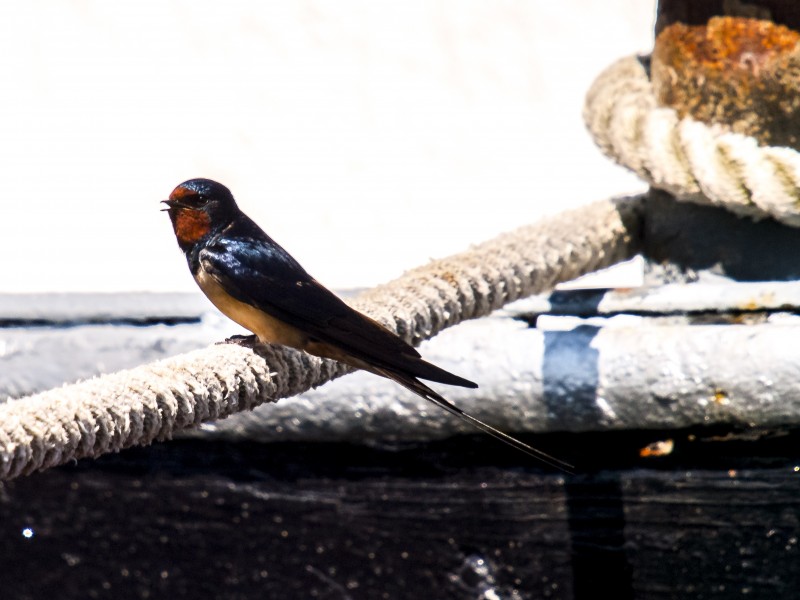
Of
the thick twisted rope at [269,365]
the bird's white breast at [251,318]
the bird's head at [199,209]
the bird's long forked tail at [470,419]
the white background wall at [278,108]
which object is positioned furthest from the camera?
Result: the white background wall at [278,108]

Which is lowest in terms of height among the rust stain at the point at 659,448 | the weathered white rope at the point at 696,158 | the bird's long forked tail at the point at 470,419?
the rust stain at the point at 659,448

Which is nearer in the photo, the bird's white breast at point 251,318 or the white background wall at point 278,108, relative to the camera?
the bird's white breast at point 251,318

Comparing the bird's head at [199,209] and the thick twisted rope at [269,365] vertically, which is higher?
the bird's head at [199,209]

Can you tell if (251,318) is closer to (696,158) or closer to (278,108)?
(696,158)

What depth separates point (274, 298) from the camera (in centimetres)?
121

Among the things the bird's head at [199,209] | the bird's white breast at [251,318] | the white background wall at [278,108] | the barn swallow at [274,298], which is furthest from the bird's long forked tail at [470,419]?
the white background wall at [278,108]

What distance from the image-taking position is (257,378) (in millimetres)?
975

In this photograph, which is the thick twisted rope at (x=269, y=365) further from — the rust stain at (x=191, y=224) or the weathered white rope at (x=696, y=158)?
the rust stain at (x=191, y=224)

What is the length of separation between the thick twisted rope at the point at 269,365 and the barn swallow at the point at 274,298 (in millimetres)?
42

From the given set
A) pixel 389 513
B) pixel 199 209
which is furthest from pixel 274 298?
pixel 389 513

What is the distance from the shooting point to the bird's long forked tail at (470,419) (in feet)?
3.46

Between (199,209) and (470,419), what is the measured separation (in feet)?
1.32

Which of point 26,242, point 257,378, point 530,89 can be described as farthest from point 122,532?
point 530,89

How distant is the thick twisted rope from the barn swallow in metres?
0.04
